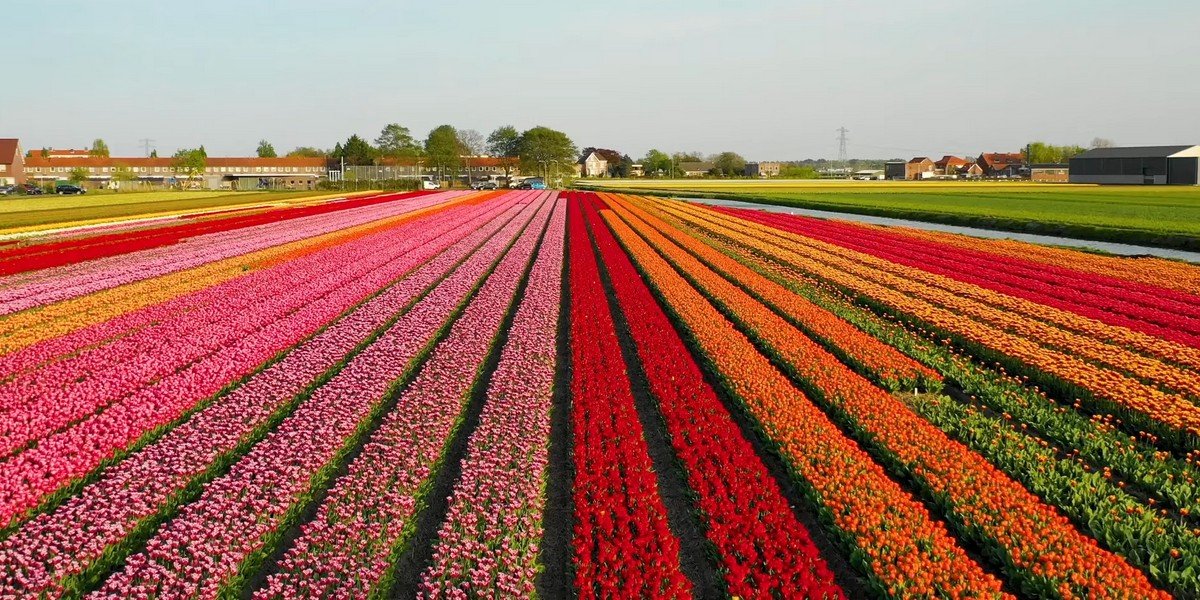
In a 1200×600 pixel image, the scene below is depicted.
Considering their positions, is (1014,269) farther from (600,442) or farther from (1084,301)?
(600,442)

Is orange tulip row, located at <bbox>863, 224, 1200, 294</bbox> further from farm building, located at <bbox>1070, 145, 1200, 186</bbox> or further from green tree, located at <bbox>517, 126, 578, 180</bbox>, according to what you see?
green tree, located at <bbox>517, 126, 578, 180</bbox>

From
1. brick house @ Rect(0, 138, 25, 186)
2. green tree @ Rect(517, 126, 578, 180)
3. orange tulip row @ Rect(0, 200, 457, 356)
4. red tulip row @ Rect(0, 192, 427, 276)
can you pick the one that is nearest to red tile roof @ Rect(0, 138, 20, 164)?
brick house @ Rect(0, 138, 25, 186)

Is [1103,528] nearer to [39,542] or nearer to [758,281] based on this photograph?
[39,542]

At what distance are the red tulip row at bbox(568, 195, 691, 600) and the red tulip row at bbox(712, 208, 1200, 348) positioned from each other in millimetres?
10575

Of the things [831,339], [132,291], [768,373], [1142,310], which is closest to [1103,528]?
[768,373]

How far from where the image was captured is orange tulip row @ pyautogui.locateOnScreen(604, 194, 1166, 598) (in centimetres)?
598

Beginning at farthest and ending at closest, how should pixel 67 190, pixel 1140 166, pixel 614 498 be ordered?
pixel 1140 166
pixel 67 190
pixel 614 498

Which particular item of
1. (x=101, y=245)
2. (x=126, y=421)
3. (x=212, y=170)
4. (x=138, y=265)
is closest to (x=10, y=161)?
(x=212, y=170)

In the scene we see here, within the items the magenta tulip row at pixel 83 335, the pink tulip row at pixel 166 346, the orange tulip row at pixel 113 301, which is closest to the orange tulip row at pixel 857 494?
the pink tulip row at pixel 166 346

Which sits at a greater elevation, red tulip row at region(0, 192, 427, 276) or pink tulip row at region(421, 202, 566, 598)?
red tulip row at region(0, 192, 427, 276)

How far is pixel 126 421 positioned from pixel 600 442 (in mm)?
5939

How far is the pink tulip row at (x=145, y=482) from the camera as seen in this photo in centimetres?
621

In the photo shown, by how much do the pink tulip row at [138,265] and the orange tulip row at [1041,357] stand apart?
19402 millimetres

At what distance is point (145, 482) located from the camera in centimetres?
762
